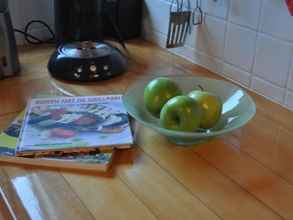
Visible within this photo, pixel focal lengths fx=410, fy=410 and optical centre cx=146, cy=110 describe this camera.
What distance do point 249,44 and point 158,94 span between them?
327mm

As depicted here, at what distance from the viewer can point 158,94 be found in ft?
2.55

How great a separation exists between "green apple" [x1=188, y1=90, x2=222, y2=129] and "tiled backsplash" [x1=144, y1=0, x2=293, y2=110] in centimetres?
25

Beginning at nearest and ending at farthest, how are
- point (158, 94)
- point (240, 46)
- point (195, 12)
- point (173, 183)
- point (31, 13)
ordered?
1. point (173, 183)
2. point (158, 94)
3. point (240, 46)
4. point (195, 12)
5. point (31, 13)

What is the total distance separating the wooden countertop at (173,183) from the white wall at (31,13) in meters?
0.48

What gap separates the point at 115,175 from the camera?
2.22 feet

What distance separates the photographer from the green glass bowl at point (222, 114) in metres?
0.71

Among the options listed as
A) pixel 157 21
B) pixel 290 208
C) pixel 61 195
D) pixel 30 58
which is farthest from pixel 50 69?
pixel 290 208

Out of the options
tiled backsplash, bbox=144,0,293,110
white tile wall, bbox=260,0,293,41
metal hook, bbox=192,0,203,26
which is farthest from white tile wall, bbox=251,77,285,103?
metal hook, bbox=192,0,203,26

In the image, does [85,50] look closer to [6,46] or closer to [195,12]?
[6,46]

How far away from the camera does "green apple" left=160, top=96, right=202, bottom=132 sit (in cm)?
70

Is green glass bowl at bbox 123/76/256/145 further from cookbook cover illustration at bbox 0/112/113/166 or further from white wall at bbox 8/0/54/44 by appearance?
white wall at bbox 8/0/54/44

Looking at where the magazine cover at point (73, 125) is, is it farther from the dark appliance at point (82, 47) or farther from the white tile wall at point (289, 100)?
the white tile wall at point (289, 100)

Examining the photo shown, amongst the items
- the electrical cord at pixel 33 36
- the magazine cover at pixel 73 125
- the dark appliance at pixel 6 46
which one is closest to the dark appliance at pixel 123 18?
the electrical cord at pixel 33 36

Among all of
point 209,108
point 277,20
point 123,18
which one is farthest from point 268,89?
point 123,18
